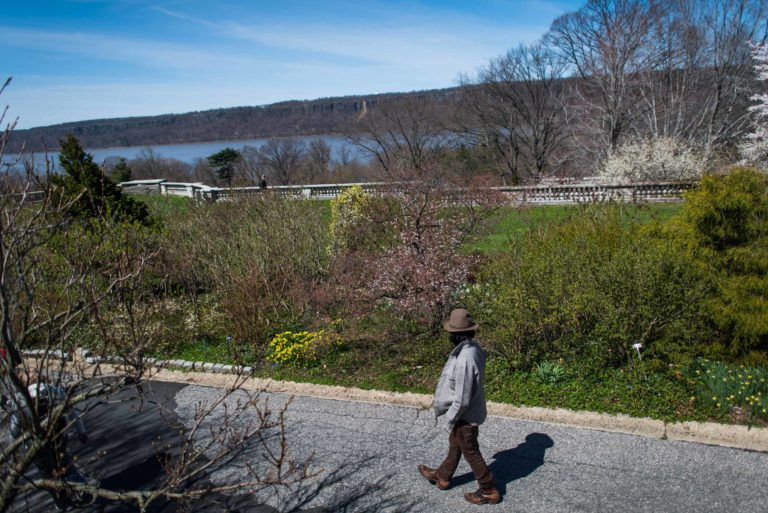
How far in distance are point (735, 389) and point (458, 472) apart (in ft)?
11.9

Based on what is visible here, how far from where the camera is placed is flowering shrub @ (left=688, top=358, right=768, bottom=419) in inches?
261

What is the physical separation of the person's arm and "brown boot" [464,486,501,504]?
900mm

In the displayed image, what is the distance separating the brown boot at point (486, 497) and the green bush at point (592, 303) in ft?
9.43

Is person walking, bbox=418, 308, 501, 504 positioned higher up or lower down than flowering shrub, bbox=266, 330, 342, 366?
higher up

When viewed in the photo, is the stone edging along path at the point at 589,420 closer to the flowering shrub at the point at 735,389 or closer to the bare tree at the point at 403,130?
the flowering shrub at the point at 735,389

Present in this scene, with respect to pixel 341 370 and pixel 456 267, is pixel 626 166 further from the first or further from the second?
pixel 341 370

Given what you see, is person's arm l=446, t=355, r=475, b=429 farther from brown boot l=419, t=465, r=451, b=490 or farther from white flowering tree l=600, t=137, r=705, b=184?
white flowering tree l=600, t=137, r=705, b=184

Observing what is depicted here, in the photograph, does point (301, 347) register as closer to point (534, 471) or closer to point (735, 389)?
point (534, 471)

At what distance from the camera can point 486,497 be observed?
5445 millimetres

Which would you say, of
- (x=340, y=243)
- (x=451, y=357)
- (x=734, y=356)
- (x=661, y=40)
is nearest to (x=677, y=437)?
(x=734, y=356)

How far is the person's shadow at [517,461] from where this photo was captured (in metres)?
5.87

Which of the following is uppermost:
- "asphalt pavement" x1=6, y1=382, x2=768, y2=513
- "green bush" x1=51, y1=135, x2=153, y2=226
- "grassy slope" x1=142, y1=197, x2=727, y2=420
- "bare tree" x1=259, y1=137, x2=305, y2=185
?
"bare tree" x1=259, y1=137, x2=305, y2=185

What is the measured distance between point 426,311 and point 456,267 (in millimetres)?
920

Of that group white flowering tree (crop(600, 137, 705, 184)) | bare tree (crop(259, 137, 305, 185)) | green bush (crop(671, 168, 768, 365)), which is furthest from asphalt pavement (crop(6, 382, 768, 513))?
bare tree (crop(259, 137, 305, 185))
